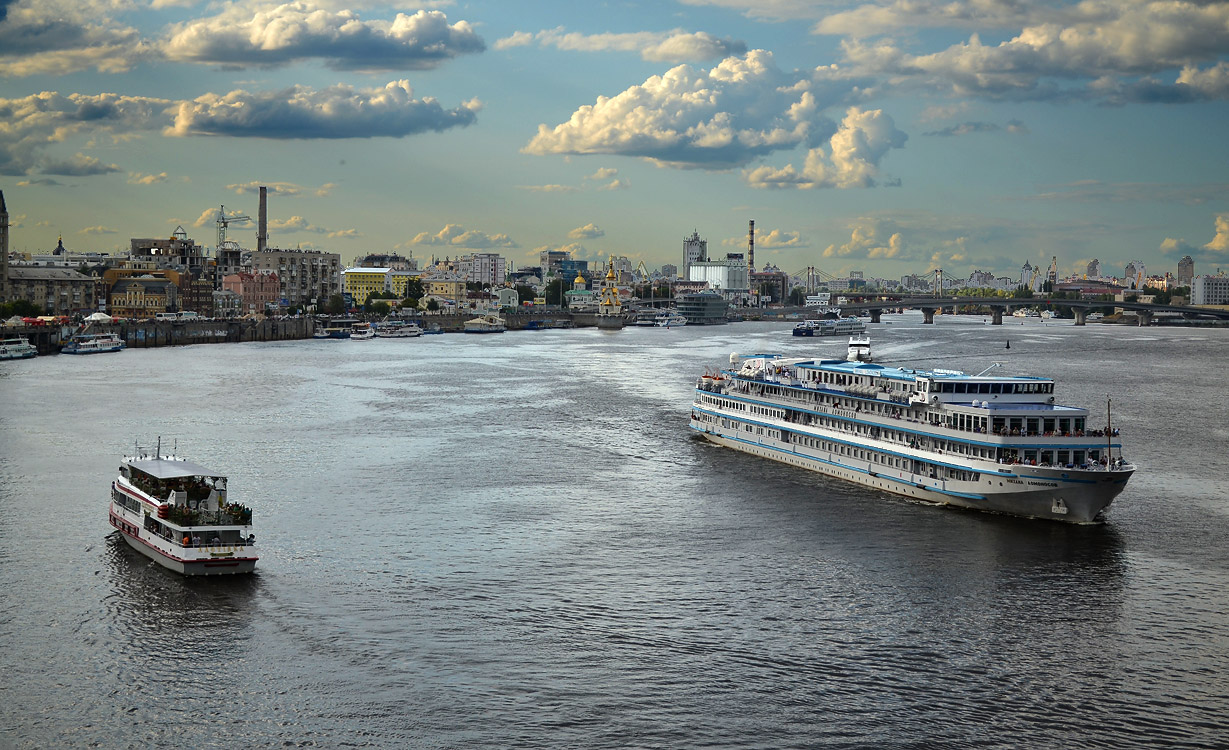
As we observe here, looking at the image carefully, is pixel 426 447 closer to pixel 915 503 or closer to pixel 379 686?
pixel 915 503

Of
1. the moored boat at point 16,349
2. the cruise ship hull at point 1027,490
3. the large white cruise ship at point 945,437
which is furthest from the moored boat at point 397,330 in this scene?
the cruise ship hull at point 1027,490

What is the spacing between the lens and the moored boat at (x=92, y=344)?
377 ft

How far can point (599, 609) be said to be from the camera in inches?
1093

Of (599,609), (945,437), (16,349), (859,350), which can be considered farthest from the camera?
(16,349)

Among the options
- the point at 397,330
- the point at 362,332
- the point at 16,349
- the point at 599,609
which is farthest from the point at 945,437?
the point at 397,330

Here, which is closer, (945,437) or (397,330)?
(945,437)

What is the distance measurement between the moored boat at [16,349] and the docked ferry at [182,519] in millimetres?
81704

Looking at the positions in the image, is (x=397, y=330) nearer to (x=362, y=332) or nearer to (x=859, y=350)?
(x=362, y=332)

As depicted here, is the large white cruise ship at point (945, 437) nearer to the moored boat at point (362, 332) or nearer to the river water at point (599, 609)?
the river water at point (599, 609)

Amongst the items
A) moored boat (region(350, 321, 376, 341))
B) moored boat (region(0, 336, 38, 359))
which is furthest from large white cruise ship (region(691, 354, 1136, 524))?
moored boat (region(350, 321, 376, 341))

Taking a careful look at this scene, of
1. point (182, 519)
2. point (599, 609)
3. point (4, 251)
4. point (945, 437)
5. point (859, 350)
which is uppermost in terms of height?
point (4, 251)

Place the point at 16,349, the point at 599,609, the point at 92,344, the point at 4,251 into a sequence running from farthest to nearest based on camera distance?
1. the point at 4,251
2. the point at 92,344
3. the point at 16,349
4. the point at 599,609

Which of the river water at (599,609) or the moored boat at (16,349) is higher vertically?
the moored boat at (16,349)

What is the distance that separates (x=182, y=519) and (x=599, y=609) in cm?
1145
